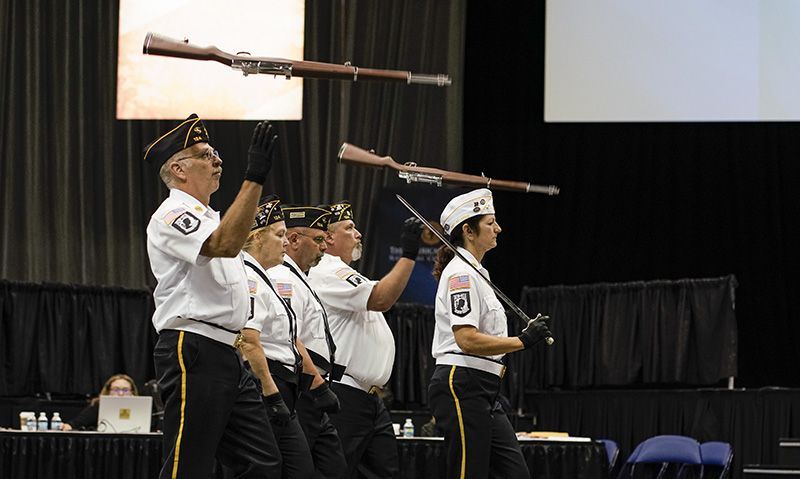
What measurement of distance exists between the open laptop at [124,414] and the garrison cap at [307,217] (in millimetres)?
2586

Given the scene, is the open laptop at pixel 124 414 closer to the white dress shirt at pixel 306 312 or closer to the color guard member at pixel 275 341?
the white dress shirt at pixel 306 312

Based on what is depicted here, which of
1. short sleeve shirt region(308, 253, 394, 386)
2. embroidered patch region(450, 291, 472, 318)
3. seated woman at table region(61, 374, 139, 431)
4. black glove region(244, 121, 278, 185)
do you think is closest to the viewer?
black glove region(244, 121, 278, 185)

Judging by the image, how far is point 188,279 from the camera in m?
3.90

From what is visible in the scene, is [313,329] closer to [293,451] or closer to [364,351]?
[364,351]

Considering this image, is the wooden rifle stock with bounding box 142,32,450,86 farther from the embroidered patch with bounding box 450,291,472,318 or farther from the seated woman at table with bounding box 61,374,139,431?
the seated woman at table with bounding box 61,374,139,431

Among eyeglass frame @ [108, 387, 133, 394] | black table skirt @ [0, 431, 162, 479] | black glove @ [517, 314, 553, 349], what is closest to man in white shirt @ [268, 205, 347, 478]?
black glove @ [517, 314, 553, 349]

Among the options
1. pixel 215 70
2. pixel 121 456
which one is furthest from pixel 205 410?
pixel 215 70

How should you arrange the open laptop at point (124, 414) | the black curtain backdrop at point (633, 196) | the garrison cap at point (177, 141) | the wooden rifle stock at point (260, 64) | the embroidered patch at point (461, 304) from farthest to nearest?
the black curtain backdrop at point (633, 196) → the open laptop at point (124, 414) → the embroidered patch at point (461, 304) → the garrison cap at point (177, 141) → the wooden rifle stock at point (260, 64)

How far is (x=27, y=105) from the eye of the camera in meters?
11.5

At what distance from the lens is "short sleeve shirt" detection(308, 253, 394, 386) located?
5473 mm

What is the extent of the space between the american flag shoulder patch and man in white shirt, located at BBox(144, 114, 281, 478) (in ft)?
3.68

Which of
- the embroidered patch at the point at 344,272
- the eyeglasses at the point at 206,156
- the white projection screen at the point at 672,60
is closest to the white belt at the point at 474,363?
the embroidered patch at the point at 344,272

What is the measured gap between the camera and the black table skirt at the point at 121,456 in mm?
7023

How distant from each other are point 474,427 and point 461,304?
20.5 inches
